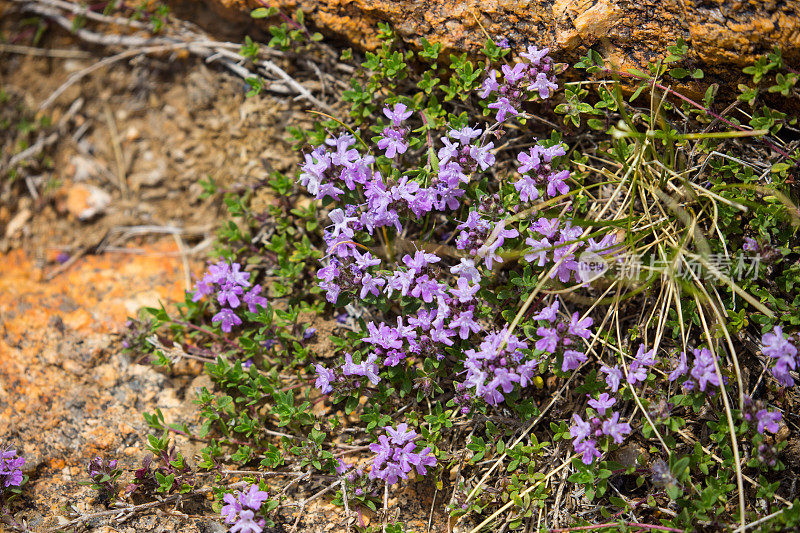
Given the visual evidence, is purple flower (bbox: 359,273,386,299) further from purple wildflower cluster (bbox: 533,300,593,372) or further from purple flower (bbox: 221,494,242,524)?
purple flower (bbox: 221,494,242,524)

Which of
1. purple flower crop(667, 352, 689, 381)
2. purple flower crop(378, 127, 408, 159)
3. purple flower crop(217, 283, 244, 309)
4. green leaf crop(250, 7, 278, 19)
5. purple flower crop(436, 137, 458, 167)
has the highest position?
green leaf crop(250, 7, 278, 19)

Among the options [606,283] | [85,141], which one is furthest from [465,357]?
[85,141]

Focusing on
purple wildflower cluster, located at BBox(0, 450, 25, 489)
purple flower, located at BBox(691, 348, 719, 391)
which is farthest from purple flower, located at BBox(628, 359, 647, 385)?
purple wildflower cluster, located at BBox(0, 450, 25, 489)

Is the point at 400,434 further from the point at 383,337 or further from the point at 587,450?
the point at 587,450

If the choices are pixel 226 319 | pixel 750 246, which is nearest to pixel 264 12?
pixel 226 319

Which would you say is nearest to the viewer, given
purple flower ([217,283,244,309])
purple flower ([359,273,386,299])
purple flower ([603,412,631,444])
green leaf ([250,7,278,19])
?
purple flower ([603,412,631,444])

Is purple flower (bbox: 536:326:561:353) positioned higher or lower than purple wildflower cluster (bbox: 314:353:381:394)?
higher

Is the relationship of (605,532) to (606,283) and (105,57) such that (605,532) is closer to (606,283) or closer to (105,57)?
(606,283)

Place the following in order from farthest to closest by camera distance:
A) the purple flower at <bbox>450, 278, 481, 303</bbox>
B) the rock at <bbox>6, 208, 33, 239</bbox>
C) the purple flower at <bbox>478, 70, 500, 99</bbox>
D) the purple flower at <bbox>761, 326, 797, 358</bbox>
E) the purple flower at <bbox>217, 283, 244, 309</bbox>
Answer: the rock at <bbox>6, 208, 33, 239</bbox>
the purple flower at <bbox>217, 283, 244, 309</bbox>
the purple flower at <bbox>478, 70, 500, 99</bbox>
the purple flower at <bbox>450, 278, 481, 303</bbox>
the purple flower at <bbox>761, 326, 797, 358</bbox>
